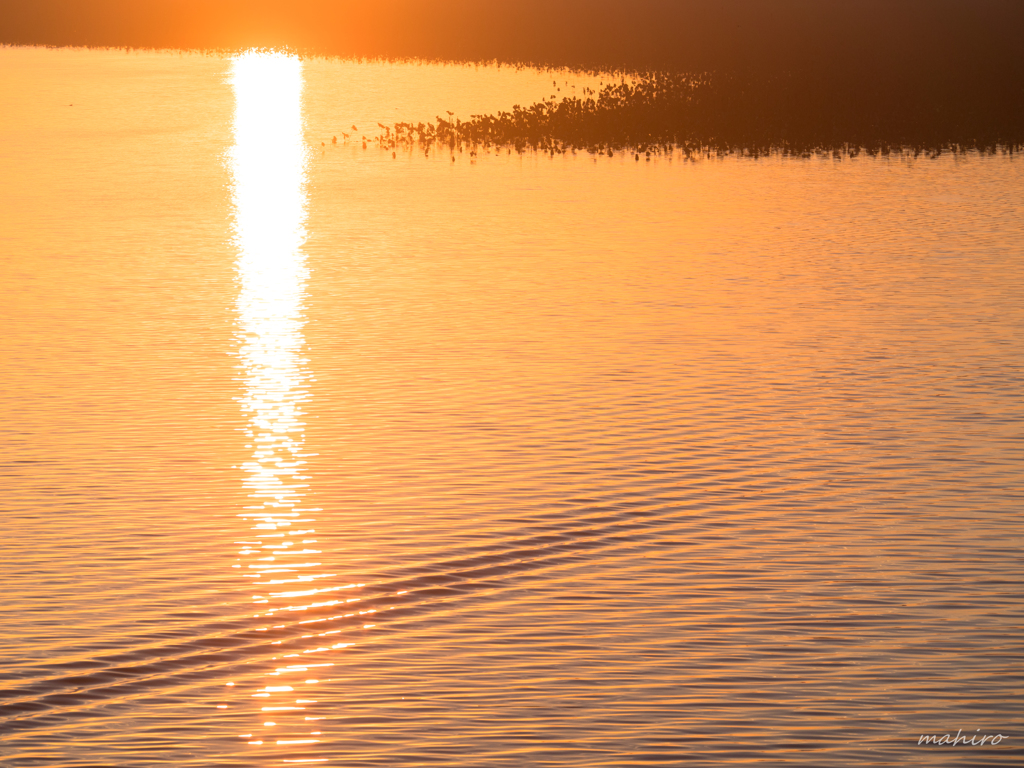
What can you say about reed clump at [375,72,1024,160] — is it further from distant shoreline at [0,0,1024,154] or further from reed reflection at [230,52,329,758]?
reed reflection at [230,52,329,758]

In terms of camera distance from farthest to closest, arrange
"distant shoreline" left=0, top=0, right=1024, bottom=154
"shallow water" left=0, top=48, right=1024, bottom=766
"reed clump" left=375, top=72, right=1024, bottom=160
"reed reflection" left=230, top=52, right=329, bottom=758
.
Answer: "distant shoreline" left=0, top=0, right=1024, bottom=154 < "reed clump" left=375, top=72, right=1024, bottom=160 < "reed reflection" left=230, top=52, right=329, bottom=758 < "shallow water" left=0, top=48, right=1024, bottom=766

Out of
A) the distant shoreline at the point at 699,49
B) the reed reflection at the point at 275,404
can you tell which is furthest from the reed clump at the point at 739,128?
the reed reflection at the point at 275,404

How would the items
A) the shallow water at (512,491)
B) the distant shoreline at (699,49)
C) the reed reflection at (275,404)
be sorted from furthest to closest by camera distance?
the distant shoreline at (699,49) → the reed reflection at (275,404) → the shallow water at (512,491)

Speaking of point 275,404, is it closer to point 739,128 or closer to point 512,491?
point 512,491

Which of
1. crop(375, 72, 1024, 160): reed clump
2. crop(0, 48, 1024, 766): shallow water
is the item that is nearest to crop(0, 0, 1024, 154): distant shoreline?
crop(375, 72, 1024, 160): reed clump

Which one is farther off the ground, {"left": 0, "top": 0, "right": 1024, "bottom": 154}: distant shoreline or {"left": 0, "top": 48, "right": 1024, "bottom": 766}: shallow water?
{"left": 0, "top": 0, "right": 1024, "bottom": 154}: distant shoreline

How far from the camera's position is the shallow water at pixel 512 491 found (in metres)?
6.00

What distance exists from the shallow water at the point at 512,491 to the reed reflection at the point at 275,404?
0.03 meters

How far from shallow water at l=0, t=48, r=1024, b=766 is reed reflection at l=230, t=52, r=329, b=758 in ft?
0.11

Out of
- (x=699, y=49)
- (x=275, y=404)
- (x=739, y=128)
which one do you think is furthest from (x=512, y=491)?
(x=699, y=49)

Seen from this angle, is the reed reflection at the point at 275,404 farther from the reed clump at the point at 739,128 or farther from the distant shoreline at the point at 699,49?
the distant shoreline at the point at 699,49

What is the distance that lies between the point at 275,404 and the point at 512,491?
2.53 meters

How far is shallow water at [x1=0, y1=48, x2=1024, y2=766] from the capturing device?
6.00m

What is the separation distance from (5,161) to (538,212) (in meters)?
10.3
